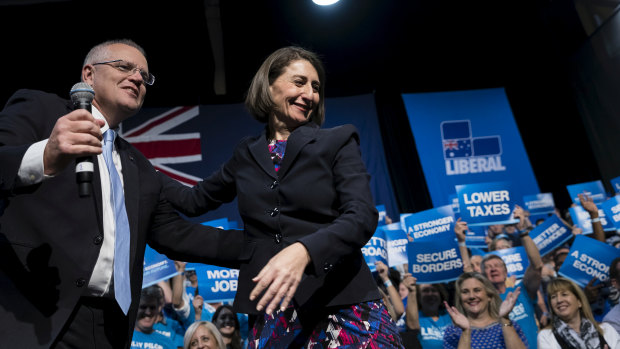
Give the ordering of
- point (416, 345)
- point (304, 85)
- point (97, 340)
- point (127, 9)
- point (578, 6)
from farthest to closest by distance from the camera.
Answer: point (578, 6)
point (127, 9)
point (416, 345)
point (304, 85)
point (97, 340)

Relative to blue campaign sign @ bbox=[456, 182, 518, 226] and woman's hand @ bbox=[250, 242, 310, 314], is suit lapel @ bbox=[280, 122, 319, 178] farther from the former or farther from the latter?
blue campaign sign @ bbox=[456, 182, 518, 226]

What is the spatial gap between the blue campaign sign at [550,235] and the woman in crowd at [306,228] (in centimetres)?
407

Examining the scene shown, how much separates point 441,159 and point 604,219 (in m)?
2.61

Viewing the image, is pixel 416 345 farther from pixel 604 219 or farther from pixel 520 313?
pixel 604 219

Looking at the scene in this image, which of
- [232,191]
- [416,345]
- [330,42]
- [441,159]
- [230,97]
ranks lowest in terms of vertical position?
[416,345]

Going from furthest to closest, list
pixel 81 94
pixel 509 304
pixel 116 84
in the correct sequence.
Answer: pixel 509 304, pixel 116 84, pixel 81 94

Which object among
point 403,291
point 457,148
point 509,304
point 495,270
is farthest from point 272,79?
point 457,148

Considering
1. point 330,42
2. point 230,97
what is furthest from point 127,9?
point 330,42

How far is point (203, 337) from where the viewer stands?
3859 millimetres

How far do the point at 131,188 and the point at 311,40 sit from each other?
21.1 feet

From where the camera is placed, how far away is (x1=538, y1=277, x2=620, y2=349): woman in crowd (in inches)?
148

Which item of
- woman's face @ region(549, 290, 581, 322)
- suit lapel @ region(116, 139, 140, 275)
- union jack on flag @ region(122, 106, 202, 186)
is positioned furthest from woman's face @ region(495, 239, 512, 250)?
suit lapel @ region(116, 139, 140, 275)

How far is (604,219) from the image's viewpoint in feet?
17.1

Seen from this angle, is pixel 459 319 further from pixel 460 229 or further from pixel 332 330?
pixel 332 330
